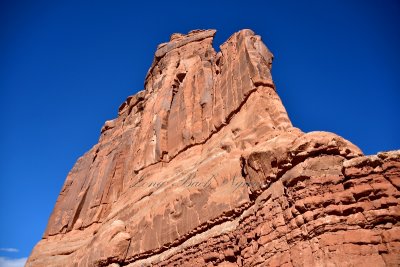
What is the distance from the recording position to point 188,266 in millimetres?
15172

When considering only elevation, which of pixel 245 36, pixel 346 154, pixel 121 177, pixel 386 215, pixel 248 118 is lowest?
pixel 386 215

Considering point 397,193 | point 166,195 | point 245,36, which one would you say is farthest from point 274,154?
point 245,36

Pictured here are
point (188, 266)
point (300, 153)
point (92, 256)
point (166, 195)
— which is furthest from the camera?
point (92, 256)

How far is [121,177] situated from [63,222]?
706cm

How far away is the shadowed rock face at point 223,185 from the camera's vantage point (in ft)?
32.8

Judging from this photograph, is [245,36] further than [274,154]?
Yes

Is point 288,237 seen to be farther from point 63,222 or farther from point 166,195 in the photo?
point 63,222

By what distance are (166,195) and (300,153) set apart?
997 centimetres

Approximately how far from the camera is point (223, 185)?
53.2 ft

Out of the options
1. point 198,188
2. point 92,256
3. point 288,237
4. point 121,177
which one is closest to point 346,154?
point 288,237

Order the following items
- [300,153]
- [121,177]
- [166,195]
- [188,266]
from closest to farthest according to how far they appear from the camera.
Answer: [300,153]
[188,266]
[166,195]
[121,177]

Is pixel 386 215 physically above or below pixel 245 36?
below

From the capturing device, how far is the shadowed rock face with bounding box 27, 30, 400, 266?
998 centimetres

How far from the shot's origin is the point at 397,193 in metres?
9.68
